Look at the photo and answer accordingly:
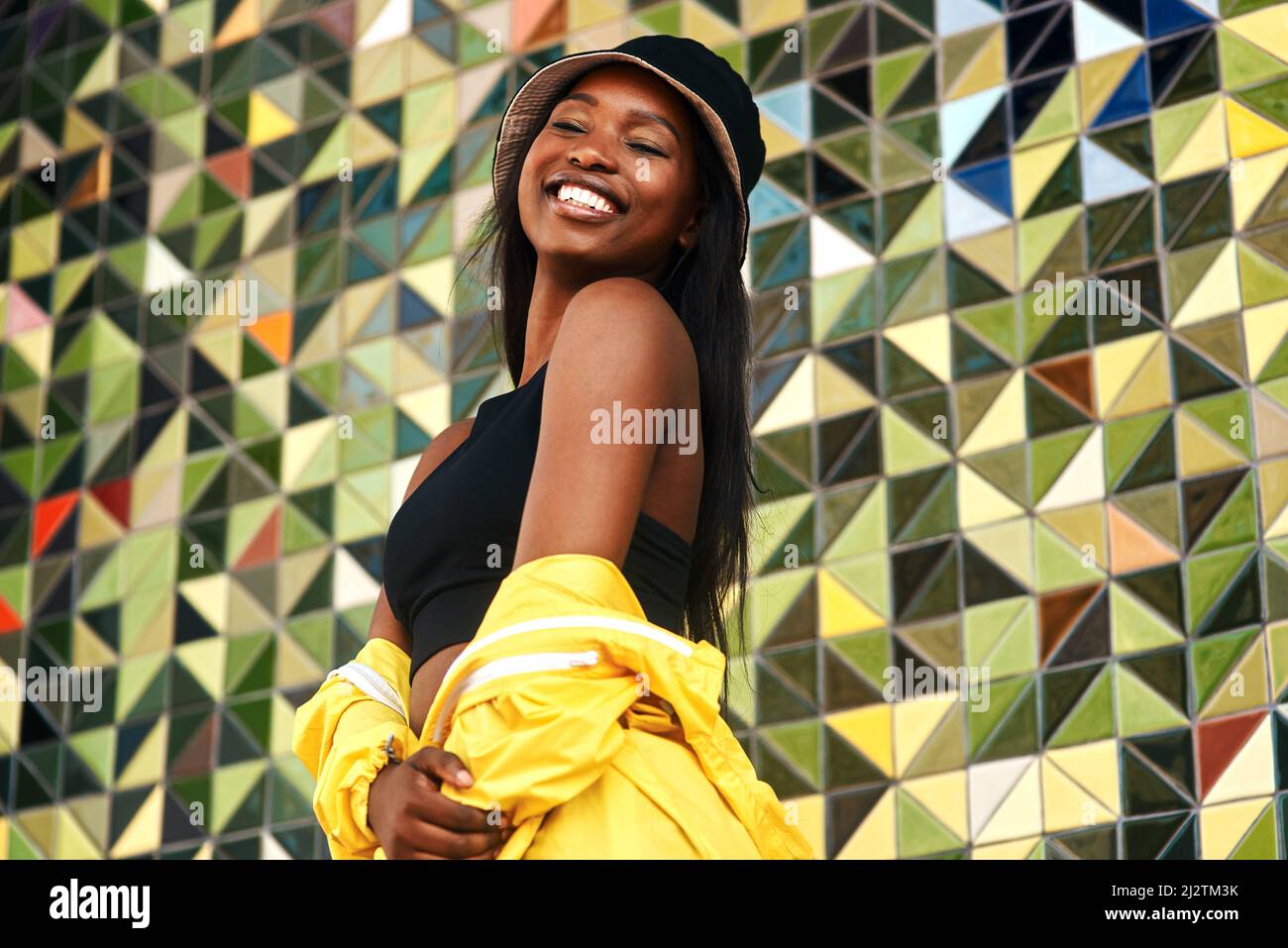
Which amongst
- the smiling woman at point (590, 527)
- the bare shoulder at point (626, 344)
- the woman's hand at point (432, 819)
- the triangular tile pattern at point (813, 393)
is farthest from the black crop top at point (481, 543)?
the triangular tile pattern at point (813, 393)

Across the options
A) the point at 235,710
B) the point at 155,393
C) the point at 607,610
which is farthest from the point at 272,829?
the point at 607,610

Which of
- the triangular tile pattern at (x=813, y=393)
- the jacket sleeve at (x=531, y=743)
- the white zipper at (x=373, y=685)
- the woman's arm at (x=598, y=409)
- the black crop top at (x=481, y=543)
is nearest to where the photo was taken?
the jacket sleeve at (x=531, y=743)

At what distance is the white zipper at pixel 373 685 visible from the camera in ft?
7.22

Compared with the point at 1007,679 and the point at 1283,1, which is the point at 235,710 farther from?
the point at 1283,1

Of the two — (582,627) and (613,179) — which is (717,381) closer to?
(613,179)

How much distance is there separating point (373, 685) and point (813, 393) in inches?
103

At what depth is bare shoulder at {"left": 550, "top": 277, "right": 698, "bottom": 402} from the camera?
201 centimetres

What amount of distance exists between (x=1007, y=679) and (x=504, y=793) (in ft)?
8.58

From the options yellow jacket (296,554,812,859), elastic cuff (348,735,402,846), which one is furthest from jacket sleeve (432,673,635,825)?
elastic cuff (348,735,402,846)

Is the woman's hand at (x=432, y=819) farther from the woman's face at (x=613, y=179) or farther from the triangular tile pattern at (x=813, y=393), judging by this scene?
the triangular tile pattern at (x=813, y=393)

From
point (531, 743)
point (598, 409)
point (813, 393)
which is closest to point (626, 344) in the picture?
point (598, 409)

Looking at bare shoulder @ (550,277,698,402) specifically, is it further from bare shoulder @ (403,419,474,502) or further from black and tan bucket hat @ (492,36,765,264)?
bare shoulder @ (403,419,474,502)

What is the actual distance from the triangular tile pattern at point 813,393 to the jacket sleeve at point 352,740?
2.22 m

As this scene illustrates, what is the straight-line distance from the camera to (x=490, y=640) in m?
1.91
